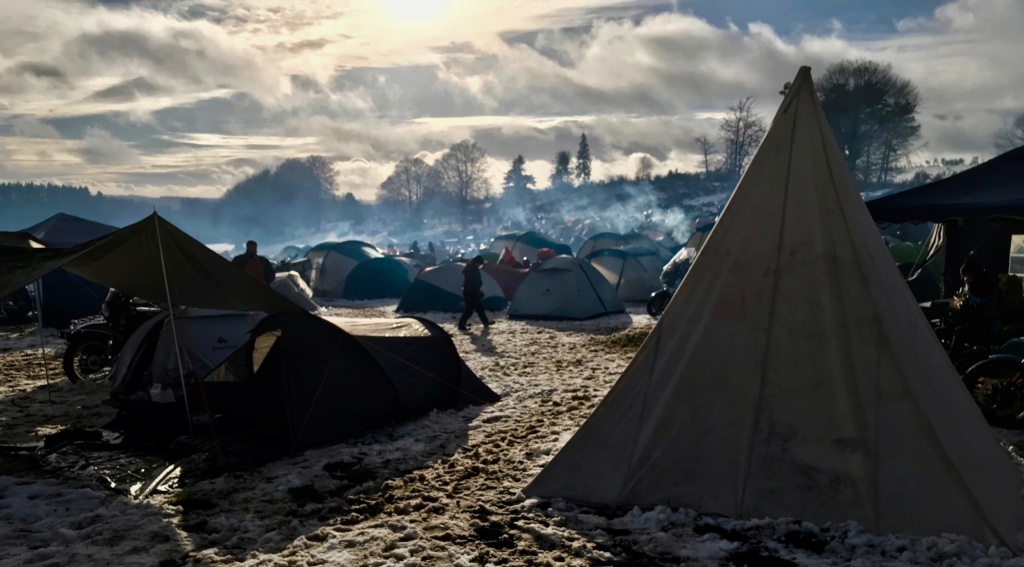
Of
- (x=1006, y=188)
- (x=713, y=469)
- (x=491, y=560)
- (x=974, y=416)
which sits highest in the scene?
(x=1006, y=188)

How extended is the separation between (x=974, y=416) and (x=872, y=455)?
2.84 ft

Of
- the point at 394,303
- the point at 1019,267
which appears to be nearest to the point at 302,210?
the point at 394,303

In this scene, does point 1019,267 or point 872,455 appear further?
point 1019,267

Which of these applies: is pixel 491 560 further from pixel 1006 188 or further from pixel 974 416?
pixel 1006 188

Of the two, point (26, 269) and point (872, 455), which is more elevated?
point (26, 269)

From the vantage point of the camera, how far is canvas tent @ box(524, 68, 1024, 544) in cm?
513

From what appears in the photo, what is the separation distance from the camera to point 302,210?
451 ft

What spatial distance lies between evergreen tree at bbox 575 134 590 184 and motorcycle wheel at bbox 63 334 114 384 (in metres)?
110

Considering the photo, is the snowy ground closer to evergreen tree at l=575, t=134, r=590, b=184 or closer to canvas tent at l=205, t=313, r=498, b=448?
A: canvas tent at l=205, t=313, r=498, b=448

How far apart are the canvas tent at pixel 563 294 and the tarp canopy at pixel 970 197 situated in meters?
8.29

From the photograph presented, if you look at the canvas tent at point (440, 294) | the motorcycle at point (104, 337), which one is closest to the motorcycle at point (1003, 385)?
the motorcycle at point (104, 337)

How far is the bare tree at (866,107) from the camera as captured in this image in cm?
6781

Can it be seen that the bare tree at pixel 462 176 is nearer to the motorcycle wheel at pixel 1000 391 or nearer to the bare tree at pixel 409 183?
the bare tree at pixel 409 183

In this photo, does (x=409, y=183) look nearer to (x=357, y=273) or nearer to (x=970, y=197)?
(x=357, y=273)
